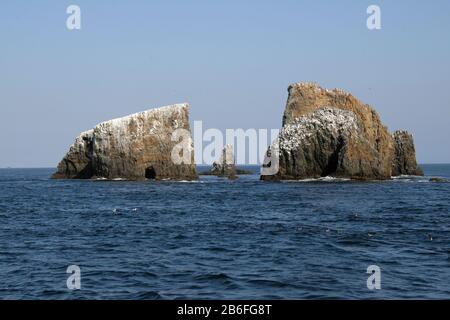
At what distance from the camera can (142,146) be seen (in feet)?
334

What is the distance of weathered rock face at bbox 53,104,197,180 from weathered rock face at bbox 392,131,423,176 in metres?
50.7

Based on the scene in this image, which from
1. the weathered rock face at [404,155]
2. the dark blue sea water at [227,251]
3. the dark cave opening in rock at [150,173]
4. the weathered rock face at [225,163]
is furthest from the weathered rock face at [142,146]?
the dark blue sea water at [227,251]

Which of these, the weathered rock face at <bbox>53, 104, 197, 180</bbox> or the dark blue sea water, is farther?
the weathered rock face at <bbox>53, 104, 197, 180</bbox>

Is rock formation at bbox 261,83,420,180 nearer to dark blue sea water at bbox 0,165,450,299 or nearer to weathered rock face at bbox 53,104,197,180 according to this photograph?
weathered rock face at bbox 53,104,197,180

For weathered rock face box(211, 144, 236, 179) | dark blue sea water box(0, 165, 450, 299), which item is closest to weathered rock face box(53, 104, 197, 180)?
weathered rock face box(211, 144, 236, 179)

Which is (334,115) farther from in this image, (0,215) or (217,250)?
(217,250)

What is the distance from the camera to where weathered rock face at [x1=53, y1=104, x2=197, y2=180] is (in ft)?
334

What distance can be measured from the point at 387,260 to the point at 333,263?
8.65ft

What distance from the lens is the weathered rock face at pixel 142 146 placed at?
4008 inches

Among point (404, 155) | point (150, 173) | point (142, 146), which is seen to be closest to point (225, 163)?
point (404, 155)

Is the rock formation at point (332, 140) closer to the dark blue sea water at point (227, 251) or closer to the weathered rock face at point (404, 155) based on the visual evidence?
the weathered rock face at point (404, 155)

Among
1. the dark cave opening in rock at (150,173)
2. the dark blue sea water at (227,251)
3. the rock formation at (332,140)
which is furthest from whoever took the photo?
the dark cave opening in rock at (150,173)

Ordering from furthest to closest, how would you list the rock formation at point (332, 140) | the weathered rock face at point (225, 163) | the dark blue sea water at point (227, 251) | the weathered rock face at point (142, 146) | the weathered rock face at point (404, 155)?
the weathered rock face at point (225, 163)
the weathered rock face at point (404, 155)
the weathered rock face at point (142, 146)
the rock formation at point (332, 140)
the dark blue sea water at point (227, 251)

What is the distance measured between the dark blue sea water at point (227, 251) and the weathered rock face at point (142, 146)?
53.2 metres
